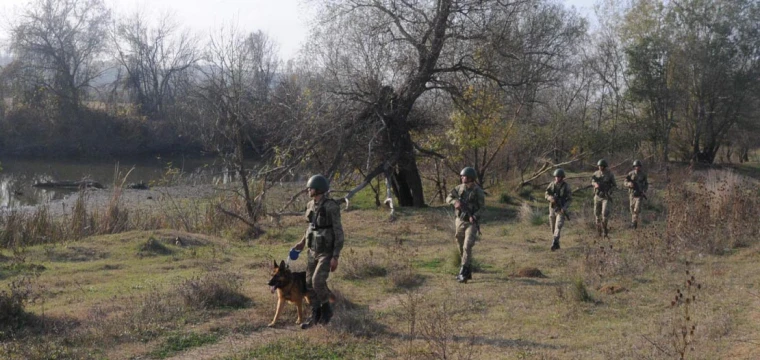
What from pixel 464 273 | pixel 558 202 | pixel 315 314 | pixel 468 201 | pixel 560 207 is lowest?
pixel 315 314

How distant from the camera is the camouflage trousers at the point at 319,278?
25.0 feet

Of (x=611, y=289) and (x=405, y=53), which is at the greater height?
(x=405, y=53)

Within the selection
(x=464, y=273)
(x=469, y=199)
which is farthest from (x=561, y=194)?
Answer: (x=464, y=273)

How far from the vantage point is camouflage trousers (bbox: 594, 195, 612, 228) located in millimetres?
14844

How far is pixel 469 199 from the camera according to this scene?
10.5 metres

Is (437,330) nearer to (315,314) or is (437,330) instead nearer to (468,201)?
(315,314)

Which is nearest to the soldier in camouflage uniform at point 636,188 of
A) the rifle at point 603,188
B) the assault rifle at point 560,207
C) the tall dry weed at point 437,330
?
the rifle at point 603,188

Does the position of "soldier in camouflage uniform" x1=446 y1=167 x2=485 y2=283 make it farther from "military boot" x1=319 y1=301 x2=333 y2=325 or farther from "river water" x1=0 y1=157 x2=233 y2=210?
"river water" x1=0 y1=157 x2=233 y2=210

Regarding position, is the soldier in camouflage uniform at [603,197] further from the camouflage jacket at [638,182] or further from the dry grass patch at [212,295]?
the dry grass patch at [212,295]

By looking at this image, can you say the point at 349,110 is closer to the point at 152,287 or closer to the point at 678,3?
the point at 152,287

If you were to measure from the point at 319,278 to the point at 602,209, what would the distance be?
31.2ft

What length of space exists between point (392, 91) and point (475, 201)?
30.8ft

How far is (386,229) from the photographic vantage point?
16984 mm

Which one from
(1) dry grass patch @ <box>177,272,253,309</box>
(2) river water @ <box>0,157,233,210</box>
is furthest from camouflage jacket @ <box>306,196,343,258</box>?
(2) river water @ <box>0,157,233,210</box>
